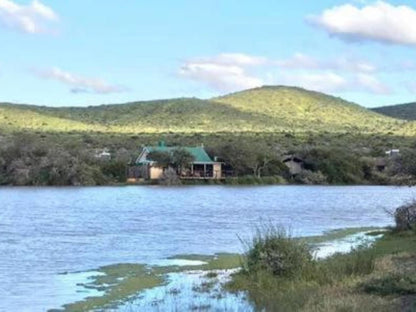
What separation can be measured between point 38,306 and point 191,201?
47.4m

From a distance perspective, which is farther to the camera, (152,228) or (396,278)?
(152,228)

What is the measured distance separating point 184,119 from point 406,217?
14679 centimetres

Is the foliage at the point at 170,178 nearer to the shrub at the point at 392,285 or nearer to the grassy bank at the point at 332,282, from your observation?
the grassy bank at the point at 332,282

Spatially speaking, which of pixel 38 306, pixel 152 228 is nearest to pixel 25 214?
pixel 152 228

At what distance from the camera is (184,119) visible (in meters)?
178

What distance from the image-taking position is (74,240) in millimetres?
34719

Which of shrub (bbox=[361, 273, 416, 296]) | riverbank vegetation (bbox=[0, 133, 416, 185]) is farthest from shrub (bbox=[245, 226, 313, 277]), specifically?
riverbank vegetation (bbox=[0, 133, 416, 185])

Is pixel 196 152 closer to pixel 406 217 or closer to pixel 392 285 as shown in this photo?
pixel 406 217

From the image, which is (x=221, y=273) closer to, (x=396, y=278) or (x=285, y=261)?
(x=285, y=261)

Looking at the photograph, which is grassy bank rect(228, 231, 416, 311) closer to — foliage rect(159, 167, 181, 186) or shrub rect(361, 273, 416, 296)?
shrub rect(361, 273, 416, 296)

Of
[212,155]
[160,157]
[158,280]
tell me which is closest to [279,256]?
[158,280]

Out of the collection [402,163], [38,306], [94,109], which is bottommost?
[38,306]

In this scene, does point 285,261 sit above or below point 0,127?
below

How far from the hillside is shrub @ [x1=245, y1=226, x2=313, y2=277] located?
13267 cm
